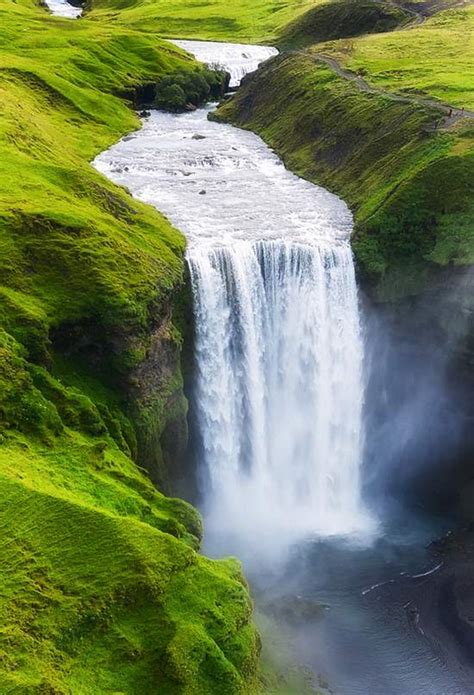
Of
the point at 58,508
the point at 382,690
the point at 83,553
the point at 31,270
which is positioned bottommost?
the point at 382,690

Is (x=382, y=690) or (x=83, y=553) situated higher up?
(x=83, y=553)

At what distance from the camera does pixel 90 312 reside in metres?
28.9

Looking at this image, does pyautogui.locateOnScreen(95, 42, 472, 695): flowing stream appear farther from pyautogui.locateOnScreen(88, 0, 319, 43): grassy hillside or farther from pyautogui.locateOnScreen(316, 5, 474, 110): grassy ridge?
pyautogui.locateOnScreen(88, 0, 319, 43): grassy hillside

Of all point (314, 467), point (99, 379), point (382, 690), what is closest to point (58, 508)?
point (99, 379)

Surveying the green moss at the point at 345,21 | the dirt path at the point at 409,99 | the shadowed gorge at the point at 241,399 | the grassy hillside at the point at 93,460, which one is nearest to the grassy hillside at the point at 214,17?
the green moss at the point at 345,21

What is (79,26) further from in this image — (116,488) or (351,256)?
(116,488)

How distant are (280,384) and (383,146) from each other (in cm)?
2110

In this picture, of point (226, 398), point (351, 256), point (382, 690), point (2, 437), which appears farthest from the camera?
point (351, 256)

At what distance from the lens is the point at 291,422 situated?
3828 cm

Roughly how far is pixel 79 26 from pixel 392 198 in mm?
66255

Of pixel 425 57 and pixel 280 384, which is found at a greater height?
pixel 425 57

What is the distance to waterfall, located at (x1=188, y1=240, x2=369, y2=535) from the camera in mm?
35625

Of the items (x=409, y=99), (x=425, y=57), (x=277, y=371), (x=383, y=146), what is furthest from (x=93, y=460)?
A: (x=425, y=57)

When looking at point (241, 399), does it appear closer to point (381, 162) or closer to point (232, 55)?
point (381, 162)
